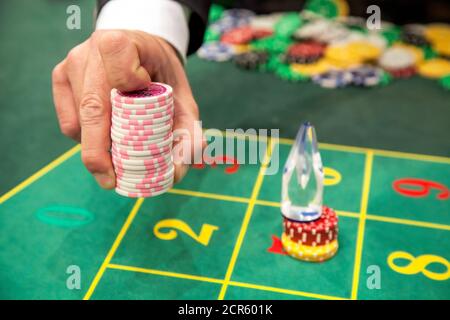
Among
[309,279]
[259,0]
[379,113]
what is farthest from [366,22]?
[309,279]

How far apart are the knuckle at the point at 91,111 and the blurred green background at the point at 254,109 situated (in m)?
1.03

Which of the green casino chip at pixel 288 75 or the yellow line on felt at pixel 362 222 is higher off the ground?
the green casino chip at pixel 288 75

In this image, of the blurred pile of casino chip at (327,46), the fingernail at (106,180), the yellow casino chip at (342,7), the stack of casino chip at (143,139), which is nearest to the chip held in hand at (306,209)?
the stack of casino chip at (143,139)

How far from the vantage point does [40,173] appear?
2.98 meters

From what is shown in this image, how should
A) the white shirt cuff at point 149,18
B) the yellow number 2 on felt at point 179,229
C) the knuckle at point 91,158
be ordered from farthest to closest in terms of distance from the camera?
the yellow number 2 on felt at point 179,229, the white shirt cuff at point 149,18, the knuckle at point 91,158

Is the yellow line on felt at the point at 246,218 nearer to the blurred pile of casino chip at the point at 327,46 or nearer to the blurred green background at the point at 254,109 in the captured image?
the blurred green background at the point at 254,109

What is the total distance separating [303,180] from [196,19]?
714 mm

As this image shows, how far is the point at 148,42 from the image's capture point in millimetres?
2129

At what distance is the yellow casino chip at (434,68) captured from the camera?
3811 mm

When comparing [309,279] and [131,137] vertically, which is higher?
[131,137]

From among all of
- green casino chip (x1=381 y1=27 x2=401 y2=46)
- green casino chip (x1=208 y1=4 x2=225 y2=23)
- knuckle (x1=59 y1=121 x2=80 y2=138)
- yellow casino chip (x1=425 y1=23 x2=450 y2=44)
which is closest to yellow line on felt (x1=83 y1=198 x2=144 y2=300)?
knuckle (x1=59 y1=121 x2=80 y2=138)

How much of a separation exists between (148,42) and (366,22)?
264cm

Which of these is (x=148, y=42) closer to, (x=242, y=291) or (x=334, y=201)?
(x=242, y=291)

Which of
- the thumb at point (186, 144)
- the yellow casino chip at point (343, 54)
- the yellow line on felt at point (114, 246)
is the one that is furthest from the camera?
the yellow casino chip at point (343, 54)
